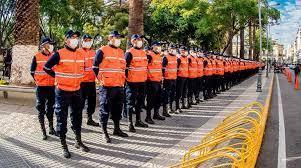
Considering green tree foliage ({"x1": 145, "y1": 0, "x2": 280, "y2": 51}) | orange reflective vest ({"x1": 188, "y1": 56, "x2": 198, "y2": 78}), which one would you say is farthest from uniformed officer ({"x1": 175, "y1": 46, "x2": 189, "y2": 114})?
green tree foliage ({"x1": 145, "y1": 0, "x2": 280, "y2": 51})

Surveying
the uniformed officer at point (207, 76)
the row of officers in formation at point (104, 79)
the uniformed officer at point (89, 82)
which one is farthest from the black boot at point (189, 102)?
the uniformed officer at point (89, 82)

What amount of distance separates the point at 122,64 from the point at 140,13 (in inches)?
263

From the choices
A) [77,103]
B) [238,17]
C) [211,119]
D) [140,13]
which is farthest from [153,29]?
[77,103]

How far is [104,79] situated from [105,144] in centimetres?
130

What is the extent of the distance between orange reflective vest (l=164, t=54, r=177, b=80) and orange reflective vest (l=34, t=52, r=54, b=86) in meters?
4.06

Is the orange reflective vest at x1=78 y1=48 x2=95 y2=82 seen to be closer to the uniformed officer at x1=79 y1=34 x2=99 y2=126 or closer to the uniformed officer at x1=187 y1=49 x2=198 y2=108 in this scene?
the uniformed officer at x1=79 y1=34 x2=99 y2=126

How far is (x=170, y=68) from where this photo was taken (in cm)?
1237

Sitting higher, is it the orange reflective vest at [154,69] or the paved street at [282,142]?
the orange reflective vest at [154,69]

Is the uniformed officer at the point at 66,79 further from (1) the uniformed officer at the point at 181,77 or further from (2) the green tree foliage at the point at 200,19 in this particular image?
(2) the green tree foliage at the point at 200,19

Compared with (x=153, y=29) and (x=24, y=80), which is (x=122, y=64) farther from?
(x=153, y=29)

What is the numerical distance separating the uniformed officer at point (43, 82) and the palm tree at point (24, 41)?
232 inches

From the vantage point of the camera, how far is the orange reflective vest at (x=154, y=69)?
440 inches

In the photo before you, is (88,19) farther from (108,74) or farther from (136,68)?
(108,74)

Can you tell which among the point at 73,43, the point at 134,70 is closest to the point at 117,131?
the point at 134,70
